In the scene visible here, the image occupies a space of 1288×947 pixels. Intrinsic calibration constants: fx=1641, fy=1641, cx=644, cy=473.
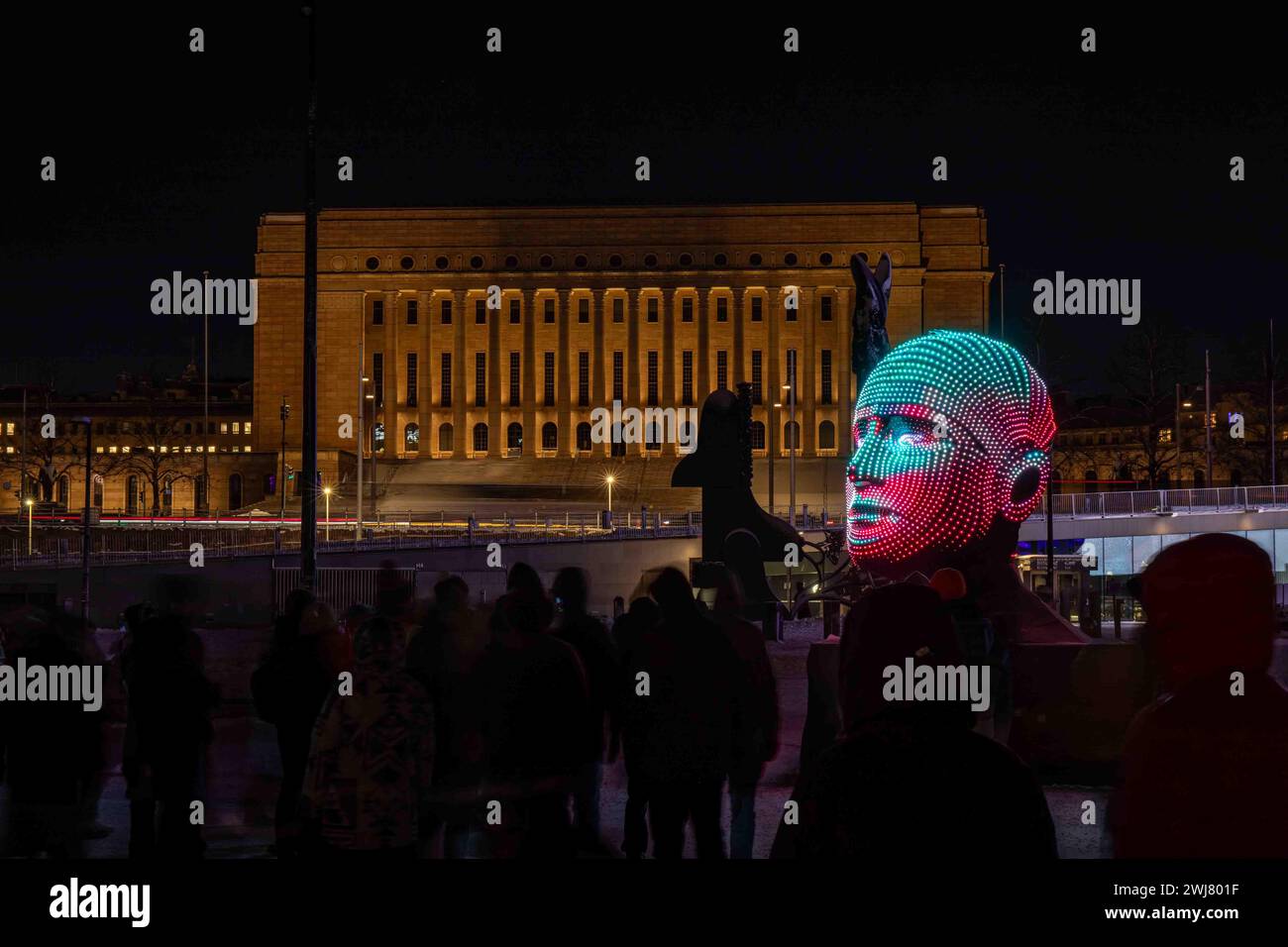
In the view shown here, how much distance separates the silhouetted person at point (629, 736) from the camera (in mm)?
7043

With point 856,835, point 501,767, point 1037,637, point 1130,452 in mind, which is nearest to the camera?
point 856,835

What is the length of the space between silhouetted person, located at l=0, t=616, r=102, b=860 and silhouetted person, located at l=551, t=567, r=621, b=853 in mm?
2297

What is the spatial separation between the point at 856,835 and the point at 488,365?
3676 inches

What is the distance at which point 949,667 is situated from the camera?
13.3 ft

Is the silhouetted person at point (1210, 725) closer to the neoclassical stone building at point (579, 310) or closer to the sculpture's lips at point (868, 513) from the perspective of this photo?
the sculpture's lips at point (868, 513)

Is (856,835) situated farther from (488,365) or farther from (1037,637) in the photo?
(488,365)

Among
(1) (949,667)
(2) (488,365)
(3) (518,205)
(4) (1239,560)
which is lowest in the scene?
(1) (949,667)

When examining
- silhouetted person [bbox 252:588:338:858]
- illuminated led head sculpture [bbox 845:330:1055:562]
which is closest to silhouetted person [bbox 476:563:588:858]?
silhouetted person [bbox 252:588:338:858]

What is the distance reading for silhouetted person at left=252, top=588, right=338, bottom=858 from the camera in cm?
777

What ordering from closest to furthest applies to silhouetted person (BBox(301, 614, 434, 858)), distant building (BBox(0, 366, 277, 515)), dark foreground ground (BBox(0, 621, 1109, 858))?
silhouetted person (BBox(301, 614, 434, 858)), dark foreground ground (BBox(0, 621, 1109, 858)), distant building (BBox(0, 366, 277, 515))

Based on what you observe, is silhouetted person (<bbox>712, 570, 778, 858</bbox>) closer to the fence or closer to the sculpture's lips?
the sculpture's lips

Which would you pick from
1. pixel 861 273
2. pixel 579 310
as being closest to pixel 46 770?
pixel 861 273

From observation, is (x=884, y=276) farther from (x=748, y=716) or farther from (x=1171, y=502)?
(x=1171, y=502)
